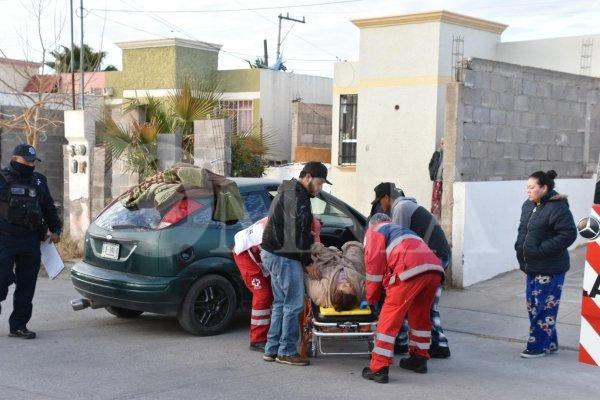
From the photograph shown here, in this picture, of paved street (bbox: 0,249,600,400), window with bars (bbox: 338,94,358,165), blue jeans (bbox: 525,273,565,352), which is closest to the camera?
paved street (bbox: 0,249,600,400)

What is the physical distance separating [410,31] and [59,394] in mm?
12260

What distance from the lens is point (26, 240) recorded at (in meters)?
7.65

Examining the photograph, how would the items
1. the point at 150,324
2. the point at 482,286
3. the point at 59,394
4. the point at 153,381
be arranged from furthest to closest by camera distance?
the point at 482,286 < the point at 150,324 < the point at 153,381 < the point at 59,394

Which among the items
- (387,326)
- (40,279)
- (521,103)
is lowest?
(40,279)

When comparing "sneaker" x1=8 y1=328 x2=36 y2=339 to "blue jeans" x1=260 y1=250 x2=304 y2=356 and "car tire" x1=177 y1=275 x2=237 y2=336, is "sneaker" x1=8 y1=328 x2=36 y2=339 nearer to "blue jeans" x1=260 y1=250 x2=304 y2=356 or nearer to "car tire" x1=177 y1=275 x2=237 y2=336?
"car tire" x1=177 y1=275 x2=237 y2=336

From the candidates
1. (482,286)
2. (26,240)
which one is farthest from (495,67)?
(26,240)

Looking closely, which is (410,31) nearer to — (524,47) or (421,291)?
(524,47)

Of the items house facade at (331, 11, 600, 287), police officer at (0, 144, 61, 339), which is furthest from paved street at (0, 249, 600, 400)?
house facade at (331, 11, 600, 287)

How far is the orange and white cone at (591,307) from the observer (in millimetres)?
5609

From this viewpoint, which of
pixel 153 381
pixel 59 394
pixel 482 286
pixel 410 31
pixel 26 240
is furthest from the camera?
pixel 410 31

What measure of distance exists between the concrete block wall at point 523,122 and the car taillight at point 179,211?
13.0ft

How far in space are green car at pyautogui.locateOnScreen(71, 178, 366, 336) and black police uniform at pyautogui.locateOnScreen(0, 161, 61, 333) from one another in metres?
0.52

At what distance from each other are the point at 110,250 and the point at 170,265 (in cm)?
73

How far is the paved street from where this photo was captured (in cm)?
599
